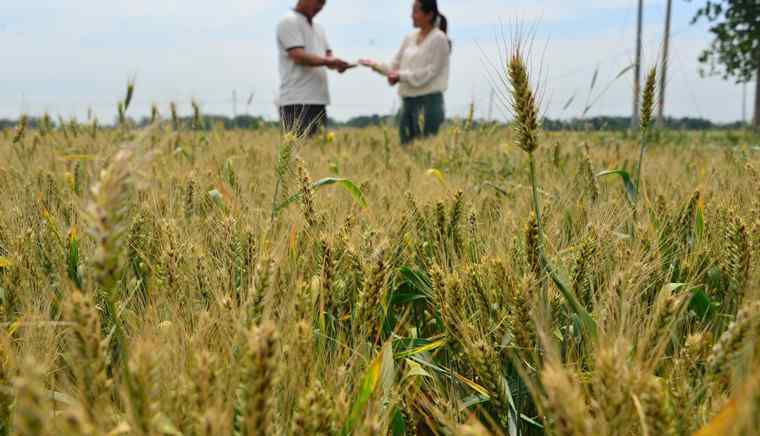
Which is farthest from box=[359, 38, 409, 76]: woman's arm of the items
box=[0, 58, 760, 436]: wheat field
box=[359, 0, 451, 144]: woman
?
box=[0, 58, 760, 436]: wheat field

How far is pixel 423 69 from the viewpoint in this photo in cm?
511

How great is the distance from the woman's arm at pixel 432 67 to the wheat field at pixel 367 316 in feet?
11.4

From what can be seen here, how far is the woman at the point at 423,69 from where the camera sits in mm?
5094

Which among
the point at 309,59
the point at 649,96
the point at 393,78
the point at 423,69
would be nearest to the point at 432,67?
the point at 423,69

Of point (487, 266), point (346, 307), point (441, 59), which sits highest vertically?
point (441, 59)

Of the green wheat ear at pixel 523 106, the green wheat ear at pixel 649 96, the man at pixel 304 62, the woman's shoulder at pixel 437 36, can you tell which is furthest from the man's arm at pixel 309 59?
the green wheat ear at pixel 523 106

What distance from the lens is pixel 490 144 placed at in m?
4.80

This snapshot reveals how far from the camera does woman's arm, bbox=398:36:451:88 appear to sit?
5062mm

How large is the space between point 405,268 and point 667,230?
88 cm

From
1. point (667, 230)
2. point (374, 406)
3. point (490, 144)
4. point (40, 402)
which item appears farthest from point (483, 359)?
point (490, 144)

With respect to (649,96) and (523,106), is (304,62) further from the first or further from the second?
(523,106)

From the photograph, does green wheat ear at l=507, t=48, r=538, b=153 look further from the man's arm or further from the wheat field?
the man's arm

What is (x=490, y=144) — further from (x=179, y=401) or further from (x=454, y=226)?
(x=179, y=401)

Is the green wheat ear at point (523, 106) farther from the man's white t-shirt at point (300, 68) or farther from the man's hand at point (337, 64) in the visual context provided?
the man's hand at point (337, 64)
